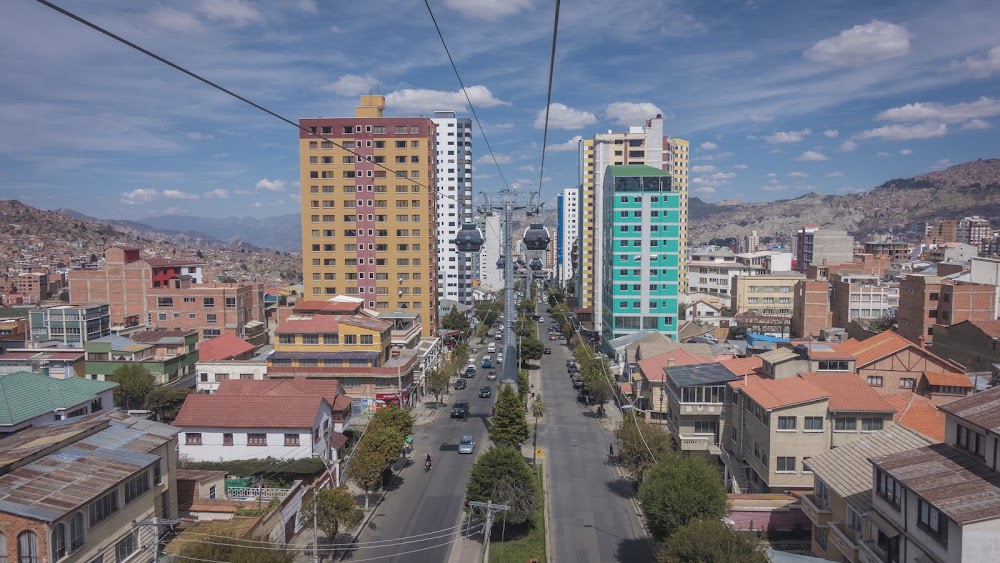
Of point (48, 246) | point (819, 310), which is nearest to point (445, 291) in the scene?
point (819, 310)

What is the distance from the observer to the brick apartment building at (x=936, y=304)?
33906mm

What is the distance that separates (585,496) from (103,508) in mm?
12641

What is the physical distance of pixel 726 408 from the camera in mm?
20016

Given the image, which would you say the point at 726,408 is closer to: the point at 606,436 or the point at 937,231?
the point at 606,436

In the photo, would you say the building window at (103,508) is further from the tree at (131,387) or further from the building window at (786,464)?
the tree at (131,387)

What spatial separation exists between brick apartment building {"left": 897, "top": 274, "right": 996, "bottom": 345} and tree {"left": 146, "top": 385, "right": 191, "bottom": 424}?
33.0 metres

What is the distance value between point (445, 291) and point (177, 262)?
85.8 feet

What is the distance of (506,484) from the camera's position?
637 inches

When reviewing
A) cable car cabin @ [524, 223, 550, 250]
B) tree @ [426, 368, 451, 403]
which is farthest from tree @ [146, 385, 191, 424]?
cable car cabin @ [524, 223, 550, 250]

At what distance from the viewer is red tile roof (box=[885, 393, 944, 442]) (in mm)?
16547

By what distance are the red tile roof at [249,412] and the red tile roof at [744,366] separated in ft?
41.6

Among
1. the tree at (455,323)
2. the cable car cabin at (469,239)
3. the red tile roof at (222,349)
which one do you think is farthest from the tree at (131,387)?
the tree at (455,323)

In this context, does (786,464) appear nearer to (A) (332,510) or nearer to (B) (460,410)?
(A) (332,510)

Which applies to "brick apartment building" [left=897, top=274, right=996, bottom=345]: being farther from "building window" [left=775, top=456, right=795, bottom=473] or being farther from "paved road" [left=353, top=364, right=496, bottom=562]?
"paved road" [left=353, top=364, right=496, bottom=562]
